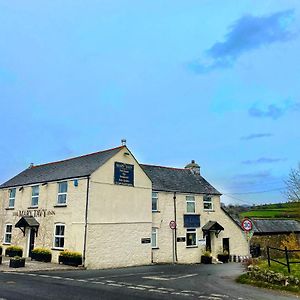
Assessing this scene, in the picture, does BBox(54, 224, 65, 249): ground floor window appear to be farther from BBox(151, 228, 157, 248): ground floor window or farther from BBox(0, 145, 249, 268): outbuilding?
BBox(151, 228, 157, 248): ground floor window

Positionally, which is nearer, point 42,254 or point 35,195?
point 42,254

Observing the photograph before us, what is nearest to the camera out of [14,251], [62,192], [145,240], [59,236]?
[59,236]

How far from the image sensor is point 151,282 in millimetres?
15391

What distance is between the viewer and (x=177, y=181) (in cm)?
3381

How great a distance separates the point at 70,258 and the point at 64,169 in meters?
7.85

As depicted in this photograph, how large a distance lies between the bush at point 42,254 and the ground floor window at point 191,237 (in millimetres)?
12566

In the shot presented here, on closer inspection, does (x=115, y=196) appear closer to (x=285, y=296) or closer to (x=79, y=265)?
(x=79, y=265)

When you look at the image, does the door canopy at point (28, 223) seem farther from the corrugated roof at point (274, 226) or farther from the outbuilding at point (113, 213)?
the corrugated roof at point (274, 226)

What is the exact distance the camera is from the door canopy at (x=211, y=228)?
32.6 meters

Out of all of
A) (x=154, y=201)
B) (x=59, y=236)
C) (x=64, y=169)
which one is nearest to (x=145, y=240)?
(x=154, y=201)

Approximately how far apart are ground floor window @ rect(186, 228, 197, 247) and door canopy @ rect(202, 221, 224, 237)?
1.16m

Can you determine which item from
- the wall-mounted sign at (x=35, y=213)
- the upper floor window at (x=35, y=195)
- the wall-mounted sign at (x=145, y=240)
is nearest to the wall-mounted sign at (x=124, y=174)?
the wall-mounted sign at (x=145, y=240)

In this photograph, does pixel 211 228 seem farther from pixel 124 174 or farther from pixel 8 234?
pixel 8 234

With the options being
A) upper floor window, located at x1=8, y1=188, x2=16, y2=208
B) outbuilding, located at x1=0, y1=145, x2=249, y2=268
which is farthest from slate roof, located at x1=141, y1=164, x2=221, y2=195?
upper floor window, located at x1=8, y1=188, x2=16, y2=208
